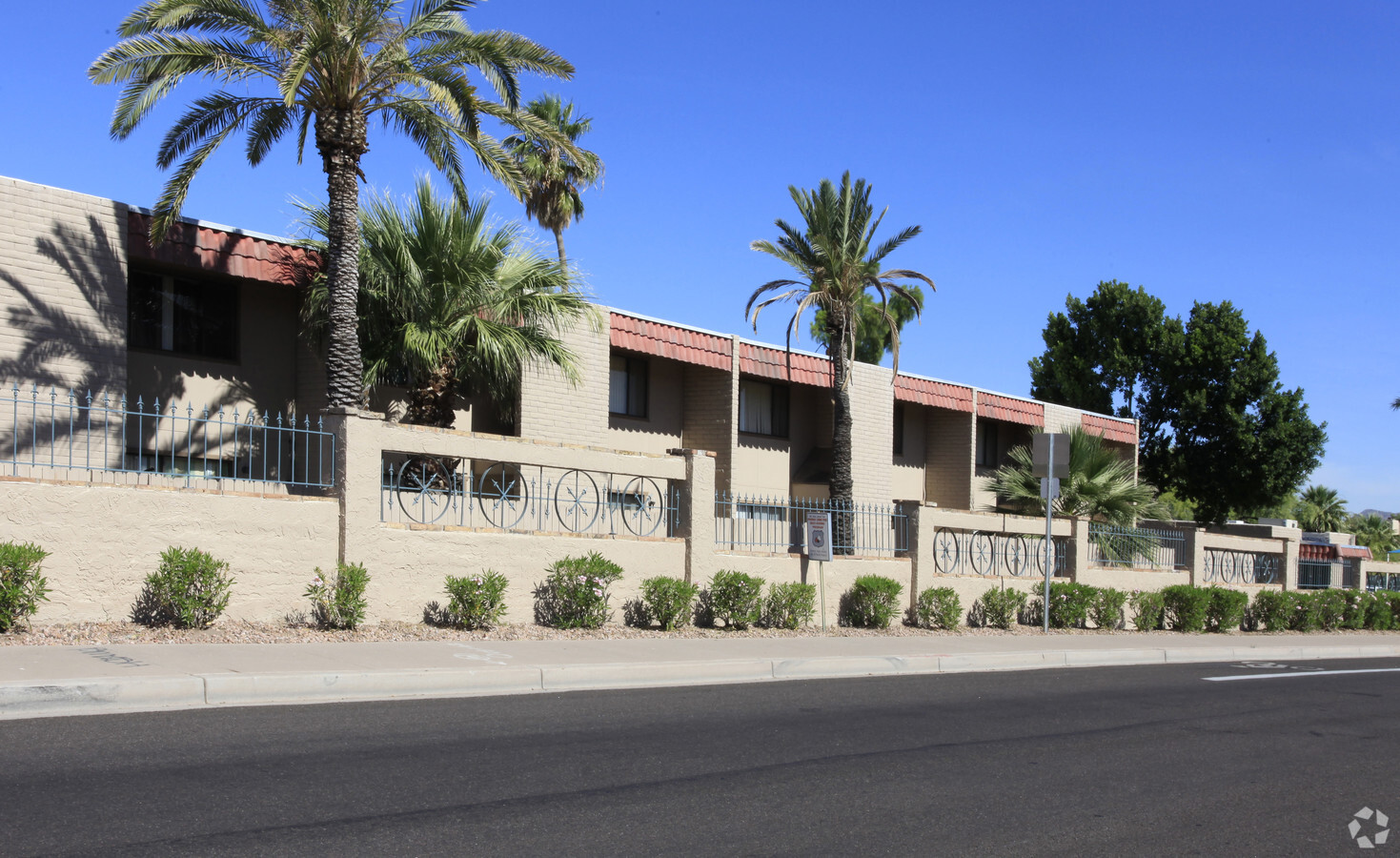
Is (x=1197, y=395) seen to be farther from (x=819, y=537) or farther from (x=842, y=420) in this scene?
(x=819, y=537)

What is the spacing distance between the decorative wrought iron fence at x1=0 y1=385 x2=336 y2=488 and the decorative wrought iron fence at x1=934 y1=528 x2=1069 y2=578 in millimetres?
10382

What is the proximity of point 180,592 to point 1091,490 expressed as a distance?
18972mm

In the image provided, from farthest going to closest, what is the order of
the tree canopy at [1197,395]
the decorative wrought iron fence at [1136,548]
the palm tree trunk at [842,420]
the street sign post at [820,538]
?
the tree canopy at [1197,395], the palm tree trunk at [842,420], the decorative wrought iron fence at [1136,548], the street sign post at [820,538]

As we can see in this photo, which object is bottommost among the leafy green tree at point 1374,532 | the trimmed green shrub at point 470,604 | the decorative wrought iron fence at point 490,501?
the leafy green tree at point 1374,532

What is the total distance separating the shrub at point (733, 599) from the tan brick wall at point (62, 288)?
8666mm

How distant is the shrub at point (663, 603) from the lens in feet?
50.0

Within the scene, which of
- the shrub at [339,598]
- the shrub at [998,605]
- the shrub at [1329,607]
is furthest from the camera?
the shrub at [1329,607]

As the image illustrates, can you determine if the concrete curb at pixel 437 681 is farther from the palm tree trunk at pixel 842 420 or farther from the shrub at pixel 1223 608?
the palm tree trunk at pixel 842 420

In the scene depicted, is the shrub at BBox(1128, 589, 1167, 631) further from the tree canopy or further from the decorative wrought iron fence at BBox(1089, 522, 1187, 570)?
the tree canopy

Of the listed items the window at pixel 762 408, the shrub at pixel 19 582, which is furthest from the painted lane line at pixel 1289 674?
the window at pixel 762 408

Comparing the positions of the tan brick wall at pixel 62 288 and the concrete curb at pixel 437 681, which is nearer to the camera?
the concrete curb at pixel 437 681

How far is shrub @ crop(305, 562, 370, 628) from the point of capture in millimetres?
12398

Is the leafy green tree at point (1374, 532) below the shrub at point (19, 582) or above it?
below

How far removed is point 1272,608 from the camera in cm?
2467
